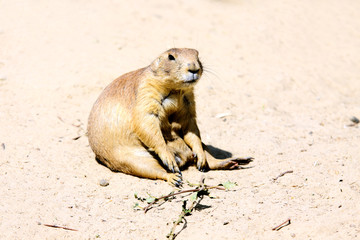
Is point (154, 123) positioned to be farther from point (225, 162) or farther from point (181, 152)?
point (225, 162)

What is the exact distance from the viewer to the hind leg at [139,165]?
4.74m

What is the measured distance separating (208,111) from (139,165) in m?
2.45

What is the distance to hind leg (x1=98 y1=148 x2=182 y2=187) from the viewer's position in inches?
187

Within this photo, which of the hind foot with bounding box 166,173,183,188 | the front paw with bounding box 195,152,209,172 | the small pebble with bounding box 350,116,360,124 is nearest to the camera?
the hind foot with bounding box 166,173,183,188

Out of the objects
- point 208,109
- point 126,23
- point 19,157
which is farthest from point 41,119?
point 126,23

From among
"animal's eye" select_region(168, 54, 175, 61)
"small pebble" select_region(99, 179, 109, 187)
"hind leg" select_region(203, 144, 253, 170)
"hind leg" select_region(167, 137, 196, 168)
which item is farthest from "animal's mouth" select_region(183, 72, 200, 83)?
"small pebble" select_region(99, 179, 109, 187)

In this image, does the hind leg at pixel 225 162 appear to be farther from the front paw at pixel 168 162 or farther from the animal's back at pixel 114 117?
the animal's back at pixel 114 117

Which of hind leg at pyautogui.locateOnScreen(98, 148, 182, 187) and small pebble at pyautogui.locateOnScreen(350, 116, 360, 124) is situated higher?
hind leg at pyautogui.locateOnScreen(98, 148, 182, 187)

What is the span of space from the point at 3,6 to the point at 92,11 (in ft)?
5.72

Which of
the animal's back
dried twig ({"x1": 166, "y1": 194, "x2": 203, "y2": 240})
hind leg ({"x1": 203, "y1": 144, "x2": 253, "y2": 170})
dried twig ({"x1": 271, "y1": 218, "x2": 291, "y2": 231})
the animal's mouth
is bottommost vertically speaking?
hind leg ({"x1": 203, "y1": 144, "x2": 253, "y2": 170})

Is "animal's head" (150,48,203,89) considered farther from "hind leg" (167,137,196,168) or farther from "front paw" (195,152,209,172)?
"front paw" (195,152,209,172)

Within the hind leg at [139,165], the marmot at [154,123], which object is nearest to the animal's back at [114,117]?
the marmot at [154,123]

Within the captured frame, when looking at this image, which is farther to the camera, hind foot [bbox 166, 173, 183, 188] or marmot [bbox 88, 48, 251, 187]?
marmot [bbox 88, 48, 251, 187]

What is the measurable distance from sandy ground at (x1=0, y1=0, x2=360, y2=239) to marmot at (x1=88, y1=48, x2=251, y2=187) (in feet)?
0.61
